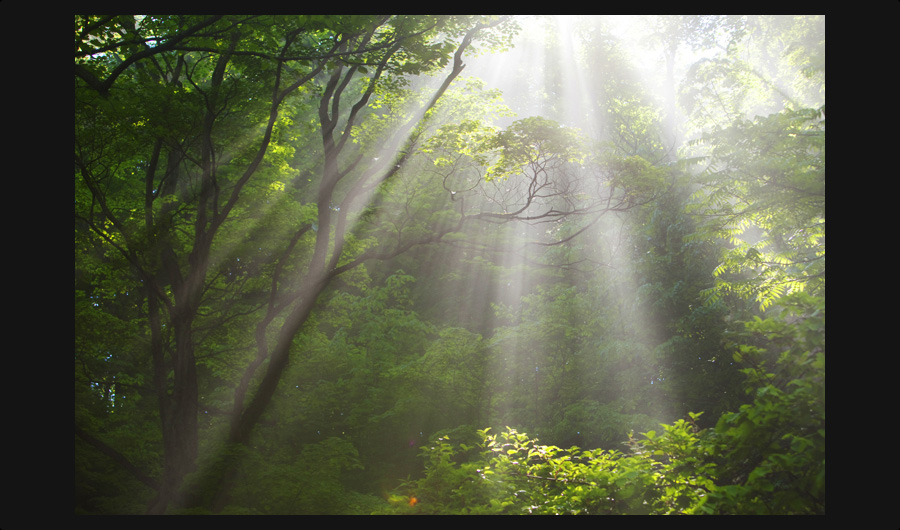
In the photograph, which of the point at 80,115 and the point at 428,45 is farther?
the point at 428,45

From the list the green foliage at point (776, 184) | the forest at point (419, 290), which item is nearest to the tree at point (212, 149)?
the forest at point (419, 290)

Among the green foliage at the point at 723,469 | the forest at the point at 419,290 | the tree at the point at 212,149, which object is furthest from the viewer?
the tree at the point at 212,149

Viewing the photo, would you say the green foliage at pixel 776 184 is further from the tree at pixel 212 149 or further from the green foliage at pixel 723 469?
the tree at pixel 212 149

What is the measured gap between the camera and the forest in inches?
154

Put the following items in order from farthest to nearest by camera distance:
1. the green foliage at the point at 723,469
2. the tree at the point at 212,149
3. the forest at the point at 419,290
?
the tree at the point at 212,149 → the forest at the point at 419,290 → the green foliage at the point at 723,469

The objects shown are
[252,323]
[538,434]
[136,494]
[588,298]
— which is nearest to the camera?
[136,494]

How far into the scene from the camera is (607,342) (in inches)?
328

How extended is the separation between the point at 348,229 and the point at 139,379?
3.84m

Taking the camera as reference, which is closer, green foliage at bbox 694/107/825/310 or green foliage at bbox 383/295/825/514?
green foliage at bbox 383/295/825/514

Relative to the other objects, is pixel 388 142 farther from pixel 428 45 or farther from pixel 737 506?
pixel 737 506

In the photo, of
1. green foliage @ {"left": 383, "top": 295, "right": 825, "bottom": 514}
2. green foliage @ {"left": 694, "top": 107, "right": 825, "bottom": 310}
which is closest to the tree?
green foliage @ {"left": 694, "top": 107, "right": 825, "bottom": 310}

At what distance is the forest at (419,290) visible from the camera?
3.91 metres

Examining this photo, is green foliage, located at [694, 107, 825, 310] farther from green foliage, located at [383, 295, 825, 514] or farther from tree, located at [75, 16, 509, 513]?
tree, located at [75, 16, 509, 513]
